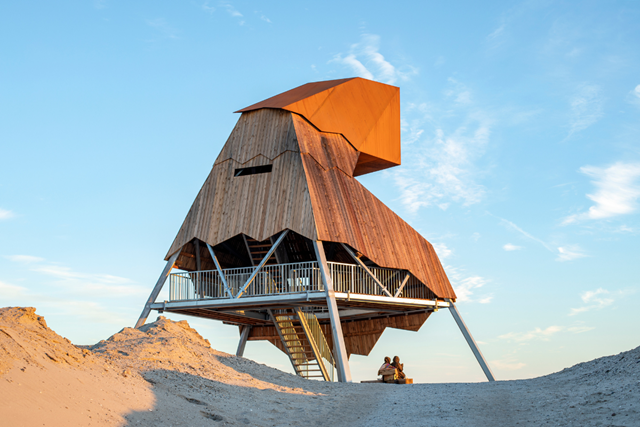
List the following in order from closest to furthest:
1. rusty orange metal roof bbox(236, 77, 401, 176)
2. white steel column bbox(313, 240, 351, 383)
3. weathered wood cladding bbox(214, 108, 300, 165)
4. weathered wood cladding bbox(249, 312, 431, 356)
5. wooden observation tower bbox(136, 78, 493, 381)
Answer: white steel column bbox(313, 240, 351, 383) → wooden observation tower bbox(136, 78, 493, 381) → weathered wood cladding bbox(214, 108, 300, 165) → rusty orange metal roof bbox(236, 77, 401, 176) → weathered wood cladding bbox(249, 312, 431, 356)

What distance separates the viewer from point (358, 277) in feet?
70.8

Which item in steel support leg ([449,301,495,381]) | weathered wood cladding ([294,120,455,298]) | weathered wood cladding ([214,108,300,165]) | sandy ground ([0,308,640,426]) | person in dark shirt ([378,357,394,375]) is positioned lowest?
sandy ground ([0,308,640,426])

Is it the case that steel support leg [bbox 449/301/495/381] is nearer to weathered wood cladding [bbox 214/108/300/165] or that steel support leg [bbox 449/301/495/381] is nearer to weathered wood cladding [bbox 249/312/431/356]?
weathered wood cladding [bbox 249/312/431/356]

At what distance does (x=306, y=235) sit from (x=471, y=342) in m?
8.56

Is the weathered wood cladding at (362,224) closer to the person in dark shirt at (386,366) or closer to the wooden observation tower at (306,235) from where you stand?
the wooden observation tower at (306,235)

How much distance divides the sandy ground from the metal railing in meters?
5.63

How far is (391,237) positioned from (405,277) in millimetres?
1564

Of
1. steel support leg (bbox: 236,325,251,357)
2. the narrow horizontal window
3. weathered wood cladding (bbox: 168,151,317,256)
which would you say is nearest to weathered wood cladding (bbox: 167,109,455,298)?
weathered wood cladding (bbox: 168,151,317,256)

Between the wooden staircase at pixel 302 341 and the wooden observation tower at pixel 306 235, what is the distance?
45 millimetres

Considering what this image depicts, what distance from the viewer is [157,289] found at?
22297mm

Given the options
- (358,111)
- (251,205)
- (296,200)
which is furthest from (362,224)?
(358,111)

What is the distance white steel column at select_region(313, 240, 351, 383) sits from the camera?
1897 cm

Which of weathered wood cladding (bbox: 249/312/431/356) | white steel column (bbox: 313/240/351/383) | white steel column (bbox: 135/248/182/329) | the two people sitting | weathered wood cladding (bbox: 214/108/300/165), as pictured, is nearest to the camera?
white steel column (bbox: 313/240/351/383)

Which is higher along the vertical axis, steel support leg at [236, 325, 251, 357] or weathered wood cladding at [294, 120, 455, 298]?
weathered wood cladding at [294, 120, 455, 298]
